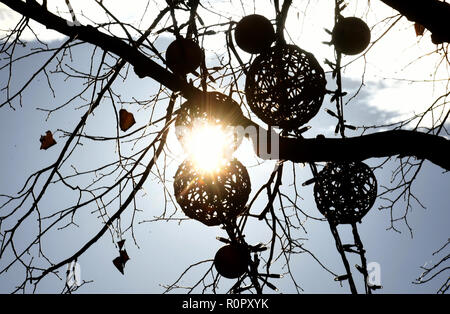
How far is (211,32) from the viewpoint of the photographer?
8.13ft

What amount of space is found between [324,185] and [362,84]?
1.42 metres

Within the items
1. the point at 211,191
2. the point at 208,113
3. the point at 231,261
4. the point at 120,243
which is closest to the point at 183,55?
the point at 208,113

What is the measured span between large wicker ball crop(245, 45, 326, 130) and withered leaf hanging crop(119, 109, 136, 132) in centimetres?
103

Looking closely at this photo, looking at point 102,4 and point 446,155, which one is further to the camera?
point 446,155

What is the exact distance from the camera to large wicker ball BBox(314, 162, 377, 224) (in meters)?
2.67

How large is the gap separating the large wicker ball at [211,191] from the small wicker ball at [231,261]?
0.22 meters

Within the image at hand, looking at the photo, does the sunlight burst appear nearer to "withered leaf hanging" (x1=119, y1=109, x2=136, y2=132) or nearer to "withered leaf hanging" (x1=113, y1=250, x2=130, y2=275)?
"withered leaf hanging" (x1=119, y1=109, x2=136, y2=132)

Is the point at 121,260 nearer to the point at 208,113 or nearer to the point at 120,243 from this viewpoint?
the point at 120,243

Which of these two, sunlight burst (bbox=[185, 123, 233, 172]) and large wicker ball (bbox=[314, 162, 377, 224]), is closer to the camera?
sunlight burst (bbox=[185, 123, 233, 172])

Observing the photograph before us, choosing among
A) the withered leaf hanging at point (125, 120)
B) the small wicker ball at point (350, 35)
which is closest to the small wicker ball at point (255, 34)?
the small wicker ball at point (350, 35)

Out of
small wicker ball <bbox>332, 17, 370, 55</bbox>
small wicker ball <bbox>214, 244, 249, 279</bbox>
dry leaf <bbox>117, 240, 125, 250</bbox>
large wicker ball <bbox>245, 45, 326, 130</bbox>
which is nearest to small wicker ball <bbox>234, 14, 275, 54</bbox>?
large wicker ball <bbox>245, 45, 326, 130</bbox>

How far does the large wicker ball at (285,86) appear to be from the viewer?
1.99 m
